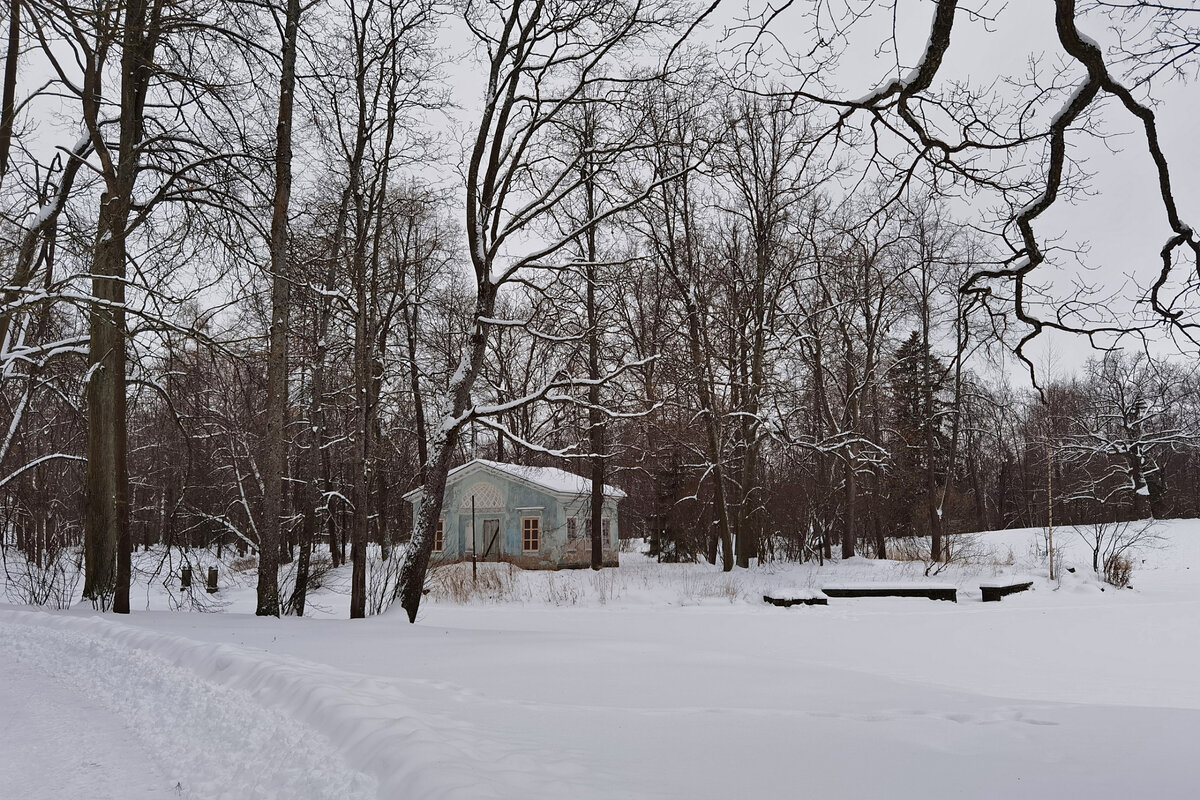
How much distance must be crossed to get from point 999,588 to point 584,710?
13.9m


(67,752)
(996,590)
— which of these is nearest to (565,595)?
(996,590)

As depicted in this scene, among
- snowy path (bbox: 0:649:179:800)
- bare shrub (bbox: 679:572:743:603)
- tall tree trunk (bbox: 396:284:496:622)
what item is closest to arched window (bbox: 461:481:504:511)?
bare shrub (bbox: 679:572:743:603)

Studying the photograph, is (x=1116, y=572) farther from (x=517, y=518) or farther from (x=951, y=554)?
(x=517, y=518)

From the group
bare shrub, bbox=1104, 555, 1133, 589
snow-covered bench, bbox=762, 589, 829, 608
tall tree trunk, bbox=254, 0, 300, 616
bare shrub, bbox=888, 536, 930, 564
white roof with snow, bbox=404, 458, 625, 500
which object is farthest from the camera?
white roof with snow, bbox=404, 458, 625, 500

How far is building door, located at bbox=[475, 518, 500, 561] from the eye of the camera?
30672 millimetres

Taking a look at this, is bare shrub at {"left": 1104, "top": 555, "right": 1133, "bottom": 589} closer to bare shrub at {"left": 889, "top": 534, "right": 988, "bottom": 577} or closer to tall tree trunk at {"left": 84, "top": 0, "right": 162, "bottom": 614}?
bare shrub at {"left": 889, "top": 534, "right": 988, "bottom": 577}

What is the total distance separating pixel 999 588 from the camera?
53.7ft

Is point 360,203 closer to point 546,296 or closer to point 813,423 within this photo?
point 546,296

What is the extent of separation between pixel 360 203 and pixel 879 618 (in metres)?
11.7

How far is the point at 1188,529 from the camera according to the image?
3006 cm

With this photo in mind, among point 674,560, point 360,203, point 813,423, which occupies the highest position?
point 360,203

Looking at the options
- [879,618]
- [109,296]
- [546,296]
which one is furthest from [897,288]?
[109,296]

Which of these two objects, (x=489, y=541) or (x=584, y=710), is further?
(x=489, y=541)

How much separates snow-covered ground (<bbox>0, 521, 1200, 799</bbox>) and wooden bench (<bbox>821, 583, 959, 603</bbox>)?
12.4 ft
